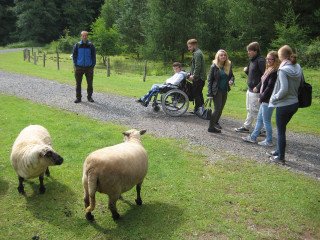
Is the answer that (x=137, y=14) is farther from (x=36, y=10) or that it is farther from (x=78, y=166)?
(x=78, y=166)

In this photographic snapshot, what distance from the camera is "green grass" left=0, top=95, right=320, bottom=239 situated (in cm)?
569

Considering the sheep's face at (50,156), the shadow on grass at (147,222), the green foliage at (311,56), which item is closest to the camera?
the shadow on grass at (147,222)

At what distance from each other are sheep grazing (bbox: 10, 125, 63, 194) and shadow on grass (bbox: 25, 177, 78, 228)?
19 centimetres

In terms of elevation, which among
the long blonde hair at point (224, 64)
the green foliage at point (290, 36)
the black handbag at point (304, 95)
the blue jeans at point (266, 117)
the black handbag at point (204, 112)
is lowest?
the black handbag at point (204, 112)

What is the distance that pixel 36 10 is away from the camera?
65.8 m

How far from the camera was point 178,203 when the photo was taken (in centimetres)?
657

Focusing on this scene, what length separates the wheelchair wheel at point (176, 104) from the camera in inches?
477

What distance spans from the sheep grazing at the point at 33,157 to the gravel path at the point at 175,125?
394 centimetres

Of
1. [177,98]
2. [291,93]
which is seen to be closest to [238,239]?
[291,93]

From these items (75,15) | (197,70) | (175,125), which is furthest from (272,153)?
(75,15)

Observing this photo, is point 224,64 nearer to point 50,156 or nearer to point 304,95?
point 304,95

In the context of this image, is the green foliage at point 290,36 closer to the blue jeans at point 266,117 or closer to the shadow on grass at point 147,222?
the blue jeans at point 266,117

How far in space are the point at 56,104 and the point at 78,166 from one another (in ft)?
21.0

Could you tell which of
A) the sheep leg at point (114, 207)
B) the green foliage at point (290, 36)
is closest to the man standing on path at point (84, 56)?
the sheep leg at point (114, 207)
